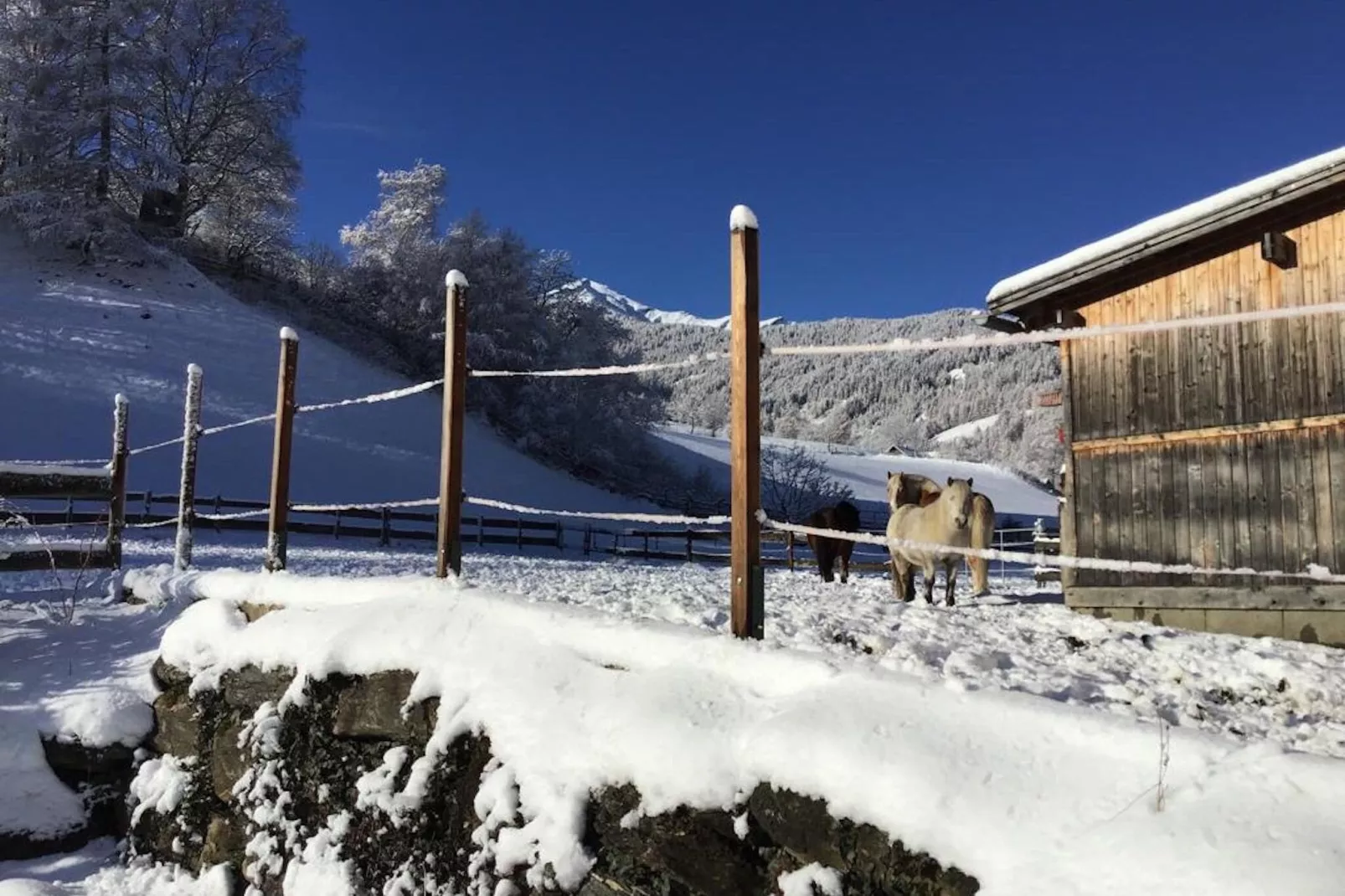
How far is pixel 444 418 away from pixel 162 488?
19000 mm

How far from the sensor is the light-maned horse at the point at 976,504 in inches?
330

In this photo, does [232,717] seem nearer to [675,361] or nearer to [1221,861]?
[675,361]

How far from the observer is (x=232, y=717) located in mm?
4324

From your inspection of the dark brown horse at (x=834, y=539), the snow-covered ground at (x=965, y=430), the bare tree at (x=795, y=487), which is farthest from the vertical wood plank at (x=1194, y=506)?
the snow-covered ground at (x=965, y=430)

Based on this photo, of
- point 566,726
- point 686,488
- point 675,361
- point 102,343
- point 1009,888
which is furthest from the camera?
point 686,488

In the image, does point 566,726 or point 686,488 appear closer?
point 566,726

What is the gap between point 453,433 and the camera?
172 inches

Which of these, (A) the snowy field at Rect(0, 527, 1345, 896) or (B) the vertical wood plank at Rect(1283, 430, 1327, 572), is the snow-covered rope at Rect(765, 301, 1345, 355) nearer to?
(A) the snowy field at Rect(0, 527, 1345, 896)

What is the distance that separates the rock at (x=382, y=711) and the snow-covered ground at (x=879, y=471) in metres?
35.2

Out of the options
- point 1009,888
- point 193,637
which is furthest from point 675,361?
point 193,637

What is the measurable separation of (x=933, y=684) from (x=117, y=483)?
7285 millimetres

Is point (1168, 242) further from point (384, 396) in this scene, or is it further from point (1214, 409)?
point (384, 396)

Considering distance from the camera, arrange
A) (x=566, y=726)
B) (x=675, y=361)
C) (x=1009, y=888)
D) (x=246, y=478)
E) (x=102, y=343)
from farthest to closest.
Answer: (x=102, y=343), (x=246, y=478), (x=675, y=361), (x=566, y=726), (x=1009, y=888)

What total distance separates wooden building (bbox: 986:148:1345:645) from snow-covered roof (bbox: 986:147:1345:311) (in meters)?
0.01
